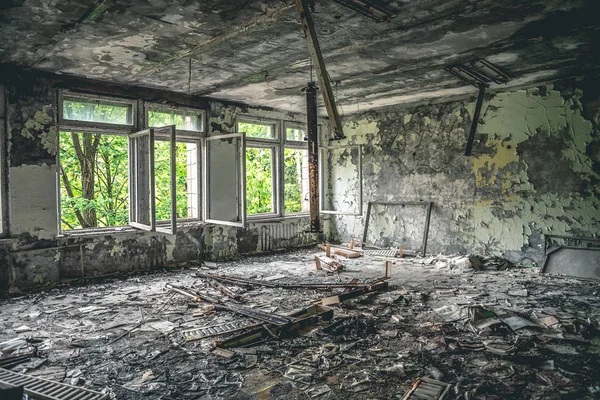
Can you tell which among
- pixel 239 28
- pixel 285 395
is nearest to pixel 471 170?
pixel 239 28

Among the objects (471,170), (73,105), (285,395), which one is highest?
(73,105)

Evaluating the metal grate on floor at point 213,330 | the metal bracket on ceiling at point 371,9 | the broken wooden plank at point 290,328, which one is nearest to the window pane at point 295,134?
the metal bracket on ceiling at point 371,9

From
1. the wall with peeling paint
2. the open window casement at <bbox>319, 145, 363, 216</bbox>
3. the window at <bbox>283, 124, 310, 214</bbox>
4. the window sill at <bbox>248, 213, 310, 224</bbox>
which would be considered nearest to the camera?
the wall with peeling paint

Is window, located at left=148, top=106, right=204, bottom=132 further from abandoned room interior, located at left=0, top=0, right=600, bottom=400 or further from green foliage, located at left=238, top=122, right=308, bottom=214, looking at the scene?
green foliage, located at left=238, top=122, right=308, bottom=214

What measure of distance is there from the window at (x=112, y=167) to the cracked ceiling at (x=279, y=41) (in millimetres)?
518

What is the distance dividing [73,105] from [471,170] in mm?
5967

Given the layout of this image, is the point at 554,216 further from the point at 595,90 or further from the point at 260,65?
the point at 260,65

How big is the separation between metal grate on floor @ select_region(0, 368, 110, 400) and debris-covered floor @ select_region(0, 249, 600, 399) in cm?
12

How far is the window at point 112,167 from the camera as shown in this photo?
525cm

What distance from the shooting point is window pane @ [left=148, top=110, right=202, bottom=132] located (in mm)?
6086

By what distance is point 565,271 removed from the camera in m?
5.50

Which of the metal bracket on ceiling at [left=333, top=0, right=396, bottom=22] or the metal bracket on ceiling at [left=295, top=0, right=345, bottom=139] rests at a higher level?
the metal bracket on ceiling at [left=333, top=0, right=396, bottom=22]

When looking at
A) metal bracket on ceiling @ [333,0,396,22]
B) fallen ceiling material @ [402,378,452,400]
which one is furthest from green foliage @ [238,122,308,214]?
fallen ceiling material @ [402,378,452,400]

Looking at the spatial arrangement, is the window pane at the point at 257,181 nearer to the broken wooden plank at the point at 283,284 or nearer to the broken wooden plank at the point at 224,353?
the broken wooden plank at the point at 283,284
